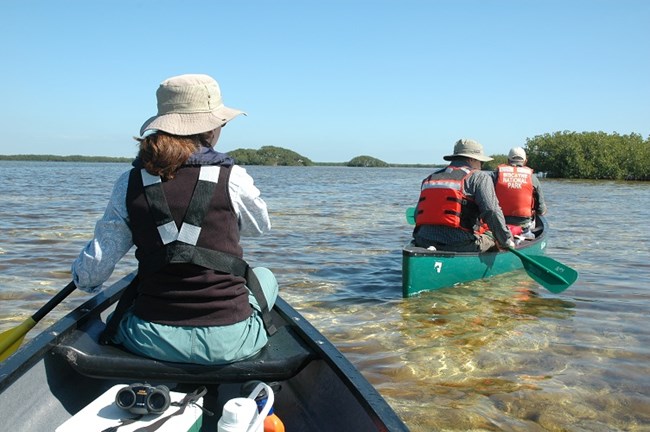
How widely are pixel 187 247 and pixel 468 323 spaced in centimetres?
418

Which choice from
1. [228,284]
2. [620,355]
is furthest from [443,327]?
[228,284]

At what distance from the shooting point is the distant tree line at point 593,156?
56.3 meters

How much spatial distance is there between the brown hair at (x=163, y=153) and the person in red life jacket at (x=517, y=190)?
717 cm

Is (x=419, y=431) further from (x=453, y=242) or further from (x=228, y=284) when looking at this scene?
(x=453, y=242)

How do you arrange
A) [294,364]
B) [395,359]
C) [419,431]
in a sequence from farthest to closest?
[395,359]
[419,431]
[294,364]

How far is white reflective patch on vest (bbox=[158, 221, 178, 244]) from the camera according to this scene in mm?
2562

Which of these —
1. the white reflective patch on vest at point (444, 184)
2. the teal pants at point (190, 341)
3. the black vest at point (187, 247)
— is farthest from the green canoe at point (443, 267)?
the black vest at point (187, 247)

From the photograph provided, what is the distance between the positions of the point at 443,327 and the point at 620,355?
1.63m

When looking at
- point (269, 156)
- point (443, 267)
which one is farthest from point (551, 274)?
point (269, 156)

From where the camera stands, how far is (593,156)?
5812cm

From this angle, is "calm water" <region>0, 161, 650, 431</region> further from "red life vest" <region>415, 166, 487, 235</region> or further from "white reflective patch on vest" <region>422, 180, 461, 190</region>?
"white reflective patch on vest" <region>422, 180, 461, 190</region>

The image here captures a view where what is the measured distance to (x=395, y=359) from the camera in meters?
4.94

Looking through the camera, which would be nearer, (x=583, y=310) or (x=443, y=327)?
(x=443, y=327)

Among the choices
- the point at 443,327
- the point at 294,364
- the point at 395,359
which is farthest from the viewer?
the point at 443,327
